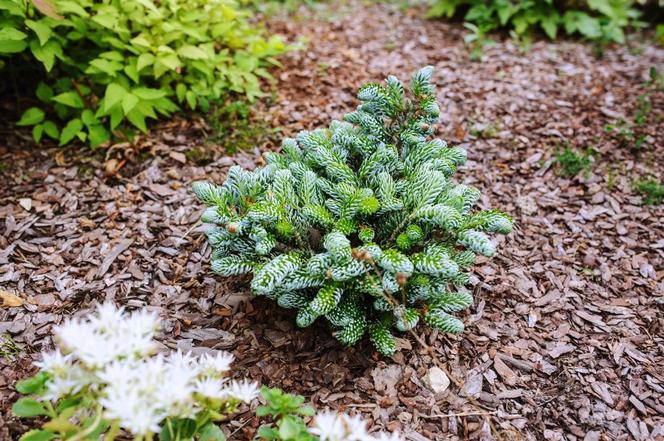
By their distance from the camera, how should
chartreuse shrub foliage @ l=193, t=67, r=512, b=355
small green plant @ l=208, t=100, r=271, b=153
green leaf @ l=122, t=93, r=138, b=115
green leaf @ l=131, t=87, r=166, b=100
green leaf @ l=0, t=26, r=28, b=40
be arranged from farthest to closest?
small green plant @ l=208, t=100, r=271, b=153, green leaf @ l=131, t=87, r=166, b=100, green leaf @ l=122, t=93, r=138, b=115, green leaf @ l=0, t=26, r=28, b=40, chartreuse shrub foliage @ l=193, t=67, r=512, b=355

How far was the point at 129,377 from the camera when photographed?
1622 mm

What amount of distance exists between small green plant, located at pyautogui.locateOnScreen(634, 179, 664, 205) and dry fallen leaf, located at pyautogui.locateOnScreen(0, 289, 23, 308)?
149 inches

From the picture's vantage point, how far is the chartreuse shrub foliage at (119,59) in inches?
123

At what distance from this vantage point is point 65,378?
1724mm

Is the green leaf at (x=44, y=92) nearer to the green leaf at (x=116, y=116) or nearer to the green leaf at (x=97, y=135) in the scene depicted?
the green leaf at (x=97, y=135)

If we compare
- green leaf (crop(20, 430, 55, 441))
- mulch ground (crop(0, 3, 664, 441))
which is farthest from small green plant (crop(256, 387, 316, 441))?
green leaf (crop(20, 430, 55, 441))

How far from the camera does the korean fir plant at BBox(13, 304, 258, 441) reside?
161cm

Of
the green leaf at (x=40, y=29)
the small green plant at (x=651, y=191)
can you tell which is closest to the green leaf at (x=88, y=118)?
the green leaf at (x=40, y=29)

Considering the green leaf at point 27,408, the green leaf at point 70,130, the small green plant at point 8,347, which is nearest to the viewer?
the green leaf at point 27,408

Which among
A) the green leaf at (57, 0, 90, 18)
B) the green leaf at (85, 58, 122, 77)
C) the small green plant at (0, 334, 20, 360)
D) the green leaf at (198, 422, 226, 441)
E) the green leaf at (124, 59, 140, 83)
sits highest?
the green leaf at (57, 0, 90, 18)

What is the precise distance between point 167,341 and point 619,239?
2733 millimetres

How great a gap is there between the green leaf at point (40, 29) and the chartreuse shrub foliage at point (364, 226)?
1.53 meters

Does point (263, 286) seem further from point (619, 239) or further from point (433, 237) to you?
point (619, 239)

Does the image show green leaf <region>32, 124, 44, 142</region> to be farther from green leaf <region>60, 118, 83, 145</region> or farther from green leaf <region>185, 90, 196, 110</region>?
green leaf <region>185, 90, 196, 110</region>
